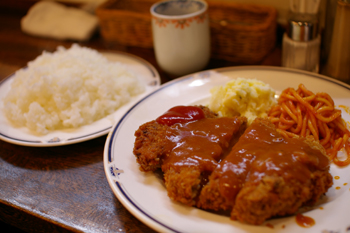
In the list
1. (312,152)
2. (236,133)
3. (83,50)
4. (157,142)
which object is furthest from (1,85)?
(312,152)

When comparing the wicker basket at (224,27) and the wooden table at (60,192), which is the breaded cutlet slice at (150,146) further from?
the wicker basket at (224,27)

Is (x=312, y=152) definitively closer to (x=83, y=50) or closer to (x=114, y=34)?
(x=83, y=50)

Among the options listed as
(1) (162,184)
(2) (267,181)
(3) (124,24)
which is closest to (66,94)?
(1) (162,184)

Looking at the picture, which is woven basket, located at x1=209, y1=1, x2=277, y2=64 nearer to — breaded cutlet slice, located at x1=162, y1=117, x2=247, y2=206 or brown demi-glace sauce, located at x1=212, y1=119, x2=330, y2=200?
breaded cutlet slice, located at x1=162, y1=117, x2=247, y2=206

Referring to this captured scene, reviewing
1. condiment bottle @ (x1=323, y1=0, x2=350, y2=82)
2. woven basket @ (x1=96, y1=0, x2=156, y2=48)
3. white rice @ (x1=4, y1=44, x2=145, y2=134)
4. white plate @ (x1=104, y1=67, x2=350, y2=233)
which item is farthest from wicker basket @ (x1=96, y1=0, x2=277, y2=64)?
white rice @ (x1=4, y1=44, x2=145, y2=134)

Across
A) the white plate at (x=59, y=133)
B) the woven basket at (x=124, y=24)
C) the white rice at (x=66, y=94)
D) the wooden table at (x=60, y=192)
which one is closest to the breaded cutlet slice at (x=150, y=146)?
the wooden table at (x=60, y=192)
